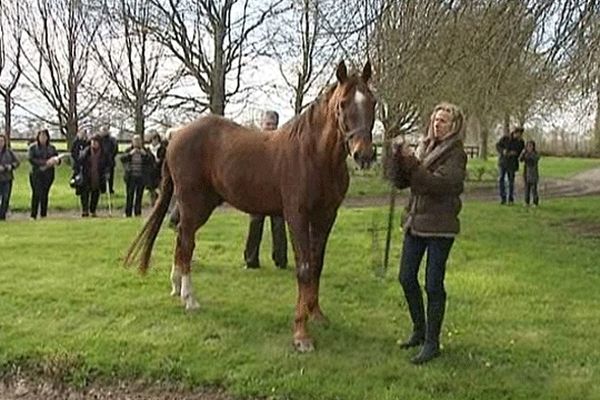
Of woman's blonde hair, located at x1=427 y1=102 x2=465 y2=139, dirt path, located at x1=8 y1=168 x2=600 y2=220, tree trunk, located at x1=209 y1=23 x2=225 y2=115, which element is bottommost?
dirt path, located at x1=8 y1=168 x2=600 y2=220

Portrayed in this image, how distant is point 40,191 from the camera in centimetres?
1495

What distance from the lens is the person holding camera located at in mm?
14977

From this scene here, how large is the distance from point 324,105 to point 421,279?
9.72ft

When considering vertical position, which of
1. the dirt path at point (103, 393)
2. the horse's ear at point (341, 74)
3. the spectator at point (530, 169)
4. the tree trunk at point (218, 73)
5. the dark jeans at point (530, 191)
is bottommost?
the dirt path at point (103, 393)

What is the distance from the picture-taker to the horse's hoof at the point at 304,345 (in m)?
5.89

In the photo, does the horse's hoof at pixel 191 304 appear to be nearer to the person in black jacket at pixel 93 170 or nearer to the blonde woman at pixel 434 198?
the blonde woman at pixel 434 198

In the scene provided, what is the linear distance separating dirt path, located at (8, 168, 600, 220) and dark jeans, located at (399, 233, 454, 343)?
1034cm

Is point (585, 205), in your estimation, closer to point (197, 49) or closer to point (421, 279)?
point (421, 279)

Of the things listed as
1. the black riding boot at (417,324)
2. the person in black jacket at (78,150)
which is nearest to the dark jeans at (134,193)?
the person in black jacket at (78,150)

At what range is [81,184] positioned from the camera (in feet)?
48.8

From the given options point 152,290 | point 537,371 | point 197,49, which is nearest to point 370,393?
point 537,371

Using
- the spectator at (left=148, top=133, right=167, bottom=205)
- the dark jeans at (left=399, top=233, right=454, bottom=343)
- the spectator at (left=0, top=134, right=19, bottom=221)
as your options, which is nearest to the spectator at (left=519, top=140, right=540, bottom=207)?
the spectator at (left=148, top=133, right=167, bottom=205)

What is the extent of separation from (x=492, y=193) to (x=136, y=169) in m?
12.1

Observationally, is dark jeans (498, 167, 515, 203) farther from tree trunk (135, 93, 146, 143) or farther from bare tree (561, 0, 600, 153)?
tree trunk (135, 93, 146, 143)
